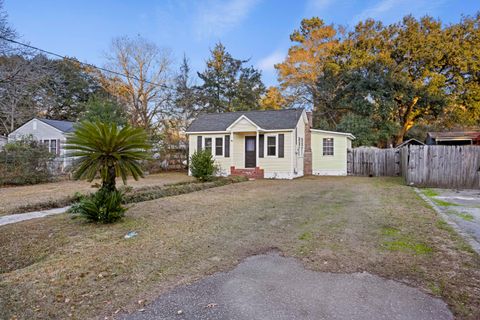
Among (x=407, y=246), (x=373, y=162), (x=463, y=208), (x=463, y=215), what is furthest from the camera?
(x=373, y=162)

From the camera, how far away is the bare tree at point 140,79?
22.8 metres

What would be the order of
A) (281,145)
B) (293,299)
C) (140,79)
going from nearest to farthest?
(293,299) → (281,145) → (140,79)

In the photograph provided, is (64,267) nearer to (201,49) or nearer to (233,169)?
(233,169)

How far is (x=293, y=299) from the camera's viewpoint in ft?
8.81

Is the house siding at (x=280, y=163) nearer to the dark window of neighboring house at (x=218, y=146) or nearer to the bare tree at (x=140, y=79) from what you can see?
the dark window of neighboring house at (x=218, y=146)

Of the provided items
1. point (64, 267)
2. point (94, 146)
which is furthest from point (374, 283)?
point (94, 146)

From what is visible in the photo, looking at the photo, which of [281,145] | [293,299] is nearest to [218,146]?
[281,145]

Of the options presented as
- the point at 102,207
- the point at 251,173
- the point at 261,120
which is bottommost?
the point at 102,207

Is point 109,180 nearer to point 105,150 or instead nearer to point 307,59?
point 105,150

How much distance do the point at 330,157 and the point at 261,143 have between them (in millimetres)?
4890

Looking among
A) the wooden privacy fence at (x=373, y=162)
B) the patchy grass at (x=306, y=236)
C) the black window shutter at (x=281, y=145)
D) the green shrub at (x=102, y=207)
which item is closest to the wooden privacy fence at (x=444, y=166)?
the wooden privacy fence at (x=373, y=162)

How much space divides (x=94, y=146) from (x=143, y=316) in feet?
11.9

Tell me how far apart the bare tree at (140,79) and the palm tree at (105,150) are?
17.7 meters

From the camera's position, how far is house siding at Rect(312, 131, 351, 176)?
57.7ft
